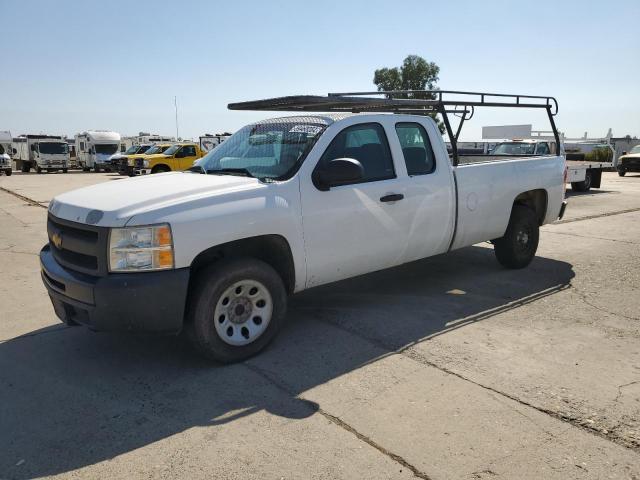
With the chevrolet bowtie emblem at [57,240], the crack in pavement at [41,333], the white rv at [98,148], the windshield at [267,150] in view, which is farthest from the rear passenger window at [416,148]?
the white rv at [98,148]

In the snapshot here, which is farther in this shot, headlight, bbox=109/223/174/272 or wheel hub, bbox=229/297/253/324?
wheel hub, bbox=229/297/253/324

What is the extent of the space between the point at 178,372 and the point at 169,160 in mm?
22044

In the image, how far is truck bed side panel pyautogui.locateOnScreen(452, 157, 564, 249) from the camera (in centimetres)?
577

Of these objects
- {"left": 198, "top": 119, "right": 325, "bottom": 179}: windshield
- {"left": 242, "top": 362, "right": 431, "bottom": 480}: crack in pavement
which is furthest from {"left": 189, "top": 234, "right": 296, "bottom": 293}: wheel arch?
{"left": 242, "top": 362, "right": 431, "bottom": 480}: crack in pavement

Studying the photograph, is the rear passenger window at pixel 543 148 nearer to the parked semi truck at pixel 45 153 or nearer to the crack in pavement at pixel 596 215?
the crack in pavement at pixel 596 215

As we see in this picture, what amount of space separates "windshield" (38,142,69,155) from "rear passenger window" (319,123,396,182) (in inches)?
1417

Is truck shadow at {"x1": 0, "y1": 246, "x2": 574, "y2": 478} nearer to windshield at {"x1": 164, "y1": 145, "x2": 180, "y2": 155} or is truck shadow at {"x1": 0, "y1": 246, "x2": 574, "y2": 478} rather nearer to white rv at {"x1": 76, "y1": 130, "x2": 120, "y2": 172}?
windshield at {"x1": 164, "y1": 145, "x2": 180, "y2": 155}

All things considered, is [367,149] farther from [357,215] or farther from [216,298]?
[216,298]

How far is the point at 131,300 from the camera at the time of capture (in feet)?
11.6

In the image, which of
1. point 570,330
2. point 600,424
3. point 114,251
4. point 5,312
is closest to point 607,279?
point 570,330

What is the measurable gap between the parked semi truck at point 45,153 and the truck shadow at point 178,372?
115ft

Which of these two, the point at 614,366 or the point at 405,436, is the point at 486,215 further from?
the point at 405,436

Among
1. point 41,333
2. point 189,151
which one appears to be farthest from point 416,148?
point 189,151

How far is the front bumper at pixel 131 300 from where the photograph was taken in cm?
354
